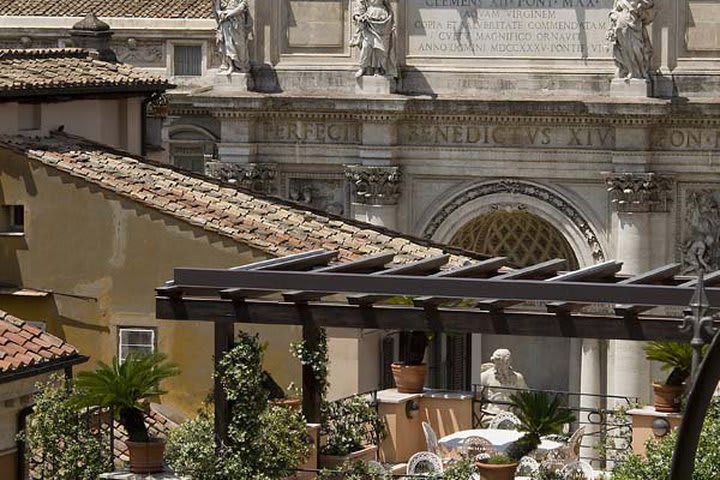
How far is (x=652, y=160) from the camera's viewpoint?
64125mm

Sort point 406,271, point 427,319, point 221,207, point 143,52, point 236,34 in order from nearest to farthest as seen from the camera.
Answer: point 427,319
point 406,271
point 221,207
point 236,34
point 143,52

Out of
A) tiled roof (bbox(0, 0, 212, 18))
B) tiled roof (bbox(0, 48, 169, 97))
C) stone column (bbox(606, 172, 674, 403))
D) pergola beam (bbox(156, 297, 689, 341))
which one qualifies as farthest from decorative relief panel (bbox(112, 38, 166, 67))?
pergola beam (bbox(156, 297, 689, 341))

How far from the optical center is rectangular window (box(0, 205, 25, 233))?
45.5 metres

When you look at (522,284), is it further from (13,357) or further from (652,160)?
(652,160)

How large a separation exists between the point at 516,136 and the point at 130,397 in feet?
93.4

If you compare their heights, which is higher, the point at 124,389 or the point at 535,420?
the point at 124,389

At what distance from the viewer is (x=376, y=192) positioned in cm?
6569

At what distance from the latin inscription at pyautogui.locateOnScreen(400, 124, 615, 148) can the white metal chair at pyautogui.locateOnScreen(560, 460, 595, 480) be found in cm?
2638

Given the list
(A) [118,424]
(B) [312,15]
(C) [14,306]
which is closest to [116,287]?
(C) [14,306]

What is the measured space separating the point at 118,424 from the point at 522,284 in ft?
23.3

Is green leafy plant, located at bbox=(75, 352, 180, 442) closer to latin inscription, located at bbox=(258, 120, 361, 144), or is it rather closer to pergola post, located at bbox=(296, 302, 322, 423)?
pergola post, located at bbox=(296, 302, 322, 423)

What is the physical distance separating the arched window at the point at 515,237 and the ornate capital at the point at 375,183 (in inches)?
58.8

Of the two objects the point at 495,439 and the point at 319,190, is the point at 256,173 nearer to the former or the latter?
the point at 319,190

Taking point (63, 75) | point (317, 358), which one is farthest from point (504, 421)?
point (63, 75)
